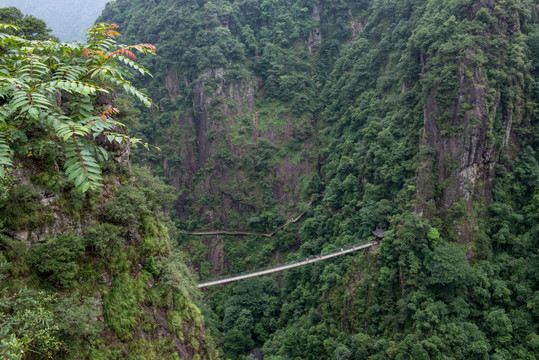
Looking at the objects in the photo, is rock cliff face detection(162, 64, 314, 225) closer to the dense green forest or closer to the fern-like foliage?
the dense green forest

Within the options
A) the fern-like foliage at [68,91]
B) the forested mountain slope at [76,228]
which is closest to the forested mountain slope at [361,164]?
the forested mountain slope at [76,228]

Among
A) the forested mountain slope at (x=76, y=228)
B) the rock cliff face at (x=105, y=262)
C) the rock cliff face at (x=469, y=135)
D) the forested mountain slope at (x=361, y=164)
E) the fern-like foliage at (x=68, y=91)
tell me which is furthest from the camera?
the rock cliff face at (x=469, y=135)

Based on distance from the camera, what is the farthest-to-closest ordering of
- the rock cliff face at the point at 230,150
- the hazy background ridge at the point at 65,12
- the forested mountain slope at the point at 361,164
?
the hazy background ridge at the point at 65,12, the rock cliff face at the point at 230,150, the forested mountain slope at the point at 361,164

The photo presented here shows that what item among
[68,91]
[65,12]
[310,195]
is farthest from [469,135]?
[65,12]

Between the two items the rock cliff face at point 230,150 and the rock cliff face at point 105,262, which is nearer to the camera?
the rock cliff face at point 105,262

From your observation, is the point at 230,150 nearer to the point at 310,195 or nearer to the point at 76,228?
the point at 310,195

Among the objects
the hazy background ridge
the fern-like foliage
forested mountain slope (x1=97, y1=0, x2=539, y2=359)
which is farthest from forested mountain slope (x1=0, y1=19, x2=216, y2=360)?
the hazy background ridge

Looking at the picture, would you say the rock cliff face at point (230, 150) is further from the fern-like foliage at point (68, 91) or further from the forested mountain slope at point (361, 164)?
the fern-like foliage at point (68, 91)
